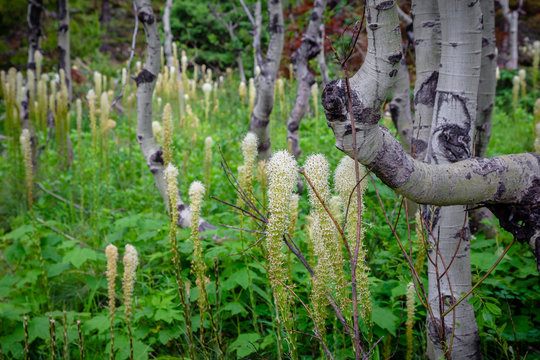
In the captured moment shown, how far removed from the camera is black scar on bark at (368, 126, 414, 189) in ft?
3.62

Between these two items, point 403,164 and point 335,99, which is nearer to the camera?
point 335,99

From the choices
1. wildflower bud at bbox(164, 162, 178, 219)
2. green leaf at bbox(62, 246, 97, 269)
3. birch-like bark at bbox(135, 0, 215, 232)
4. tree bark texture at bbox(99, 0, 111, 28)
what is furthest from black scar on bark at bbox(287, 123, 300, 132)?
tree bark texture at bbox(99, 0, 111, 28)

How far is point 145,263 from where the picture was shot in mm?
3227

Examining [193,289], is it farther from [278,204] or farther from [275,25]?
[275,25]

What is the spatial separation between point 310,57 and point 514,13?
1228 cm

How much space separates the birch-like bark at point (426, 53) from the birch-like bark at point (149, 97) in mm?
1772

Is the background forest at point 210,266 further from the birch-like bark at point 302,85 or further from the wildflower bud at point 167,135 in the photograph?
the birch-like bark at point 302,85

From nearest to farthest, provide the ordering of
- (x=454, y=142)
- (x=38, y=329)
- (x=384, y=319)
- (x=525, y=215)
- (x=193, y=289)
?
(x=525, y=215)
(x=454, y=142)
(x=384, y=319)
(x=38, y=329)
(x=193, y=289)

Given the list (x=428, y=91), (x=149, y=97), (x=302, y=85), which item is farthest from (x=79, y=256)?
(x=302, y=85)

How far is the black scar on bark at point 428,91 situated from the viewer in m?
2.00

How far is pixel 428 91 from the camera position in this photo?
2023 mm

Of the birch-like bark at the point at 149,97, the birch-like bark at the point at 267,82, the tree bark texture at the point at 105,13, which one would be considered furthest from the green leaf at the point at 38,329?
the tree bark texture at the point at 105,13

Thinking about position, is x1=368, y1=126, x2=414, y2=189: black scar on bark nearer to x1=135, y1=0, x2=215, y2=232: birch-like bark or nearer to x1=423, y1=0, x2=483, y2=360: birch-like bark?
x1=423, y1=0, x2=483, y2=360: birch-like bark

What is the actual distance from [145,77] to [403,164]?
2567mm
